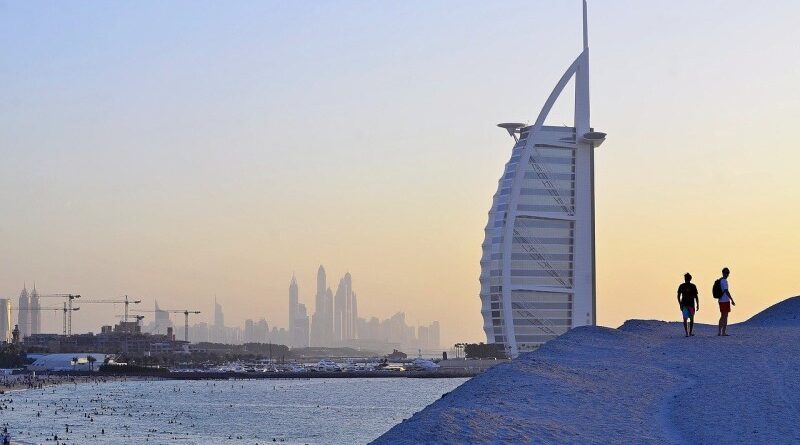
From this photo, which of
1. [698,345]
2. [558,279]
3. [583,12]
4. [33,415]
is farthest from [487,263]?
[698,345]

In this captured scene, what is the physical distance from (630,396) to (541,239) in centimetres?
14364

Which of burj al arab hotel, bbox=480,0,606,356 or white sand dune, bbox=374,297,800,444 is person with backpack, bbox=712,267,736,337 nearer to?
white sand dune, bbox=374,297,800,444

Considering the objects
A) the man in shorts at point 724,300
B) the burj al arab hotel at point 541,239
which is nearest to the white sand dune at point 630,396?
the man in shorts at point 724,300

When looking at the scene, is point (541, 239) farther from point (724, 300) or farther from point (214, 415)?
point (724, 300)

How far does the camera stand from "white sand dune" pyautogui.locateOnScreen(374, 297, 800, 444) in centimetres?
2278

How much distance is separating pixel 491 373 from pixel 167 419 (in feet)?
341

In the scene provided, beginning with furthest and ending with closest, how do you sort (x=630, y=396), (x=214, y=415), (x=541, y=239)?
(x=541, y=239), (x=214, y=415), (x=630, y=396)

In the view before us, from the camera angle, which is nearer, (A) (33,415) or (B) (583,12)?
(A) (33,415)

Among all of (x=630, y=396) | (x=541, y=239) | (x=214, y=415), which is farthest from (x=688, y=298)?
(x=541, y=239)

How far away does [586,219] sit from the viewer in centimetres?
17250

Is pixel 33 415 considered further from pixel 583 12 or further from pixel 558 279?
pixel 583 12

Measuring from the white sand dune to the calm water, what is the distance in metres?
66.8

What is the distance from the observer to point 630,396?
86.9 feet

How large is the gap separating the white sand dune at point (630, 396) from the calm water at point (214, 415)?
2631 inches
